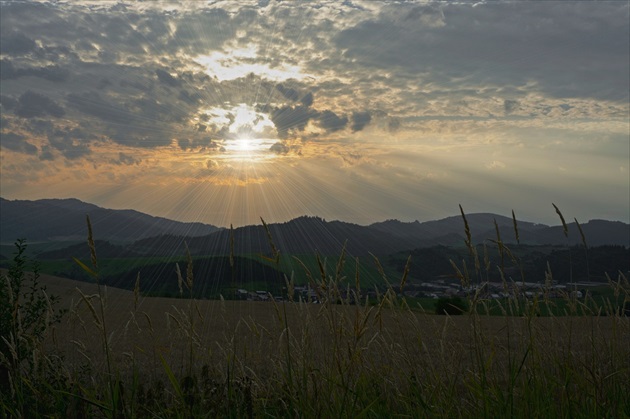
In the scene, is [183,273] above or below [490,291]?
below

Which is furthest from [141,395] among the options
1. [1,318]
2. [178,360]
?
[178,360]

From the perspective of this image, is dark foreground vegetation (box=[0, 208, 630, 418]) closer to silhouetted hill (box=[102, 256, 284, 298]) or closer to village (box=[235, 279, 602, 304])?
village (box=[235, 279, 602, 304])

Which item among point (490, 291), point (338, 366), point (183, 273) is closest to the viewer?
point (338, 366)

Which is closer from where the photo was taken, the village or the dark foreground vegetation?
the dark foreground vegetation

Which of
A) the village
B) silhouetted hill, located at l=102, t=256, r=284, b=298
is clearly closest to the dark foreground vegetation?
the village

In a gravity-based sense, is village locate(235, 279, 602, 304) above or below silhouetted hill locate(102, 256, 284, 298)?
above

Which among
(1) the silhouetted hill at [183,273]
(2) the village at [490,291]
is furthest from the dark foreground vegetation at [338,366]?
(1) the silhouetted hill at [183,273]

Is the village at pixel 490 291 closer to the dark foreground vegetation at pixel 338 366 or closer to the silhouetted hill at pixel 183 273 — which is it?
the dark foreground vegetation at pixel 338 366

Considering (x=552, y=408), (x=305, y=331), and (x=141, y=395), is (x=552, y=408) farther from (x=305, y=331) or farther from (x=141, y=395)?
(x=141, y=395)

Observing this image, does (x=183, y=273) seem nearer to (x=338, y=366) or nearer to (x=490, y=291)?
(x=490, y=291)

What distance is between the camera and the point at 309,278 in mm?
3596

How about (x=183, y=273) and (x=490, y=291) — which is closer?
(x=490, y=291)

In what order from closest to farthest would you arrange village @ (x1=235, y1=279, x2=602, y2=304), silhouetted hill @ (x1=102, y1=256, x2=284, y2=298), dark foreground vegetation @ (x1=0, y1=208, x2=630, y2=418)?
1. dark foreground vegetation @ (x1=0, y1=208, x2=630, y2=418)
2. village @ (x1=235, y1=279, x2=602, y2=304)
3. silhouetted hill @ (x1=102, y1=256, x2=284, y2=298)

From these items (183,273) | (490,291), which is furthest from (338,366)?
(183,273)
